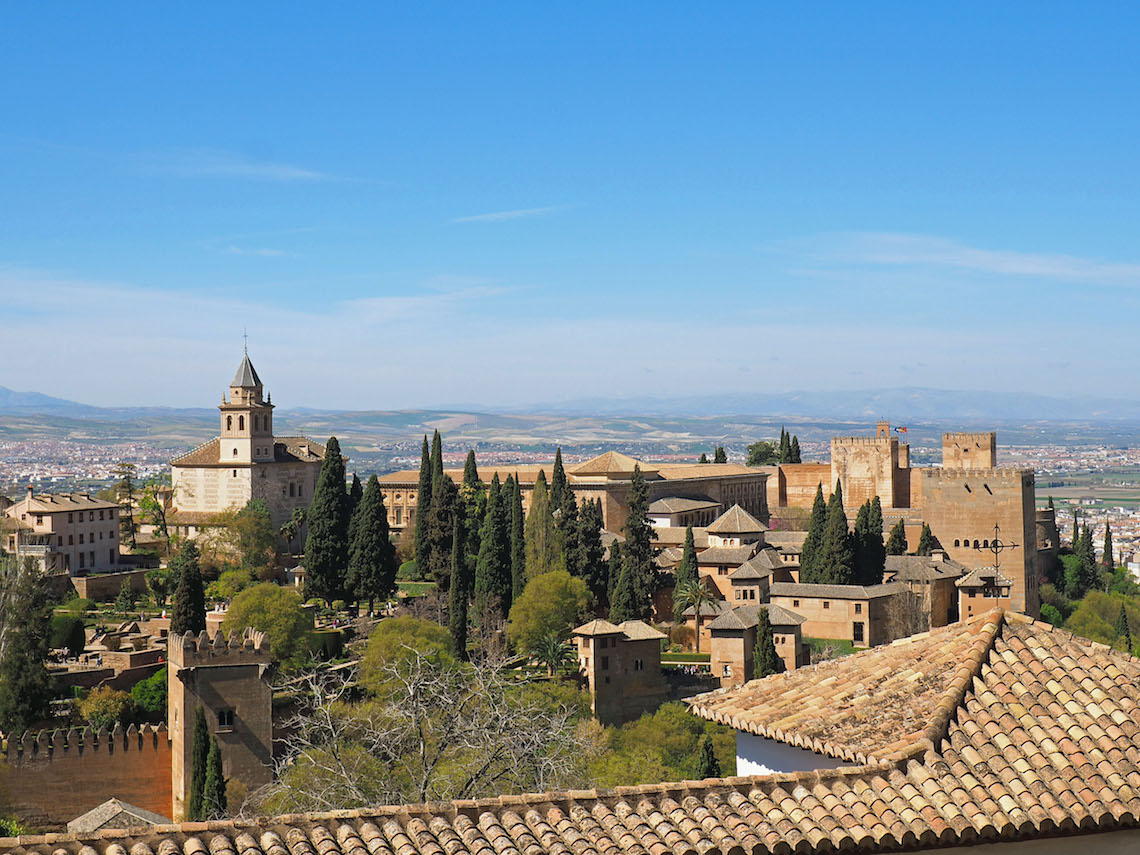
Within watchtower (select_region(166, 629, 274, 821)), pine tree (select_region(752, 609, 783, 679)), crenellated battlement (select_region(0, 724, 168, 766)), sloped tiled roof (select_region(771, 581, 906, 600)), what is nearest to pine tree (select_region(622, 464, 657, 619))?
sloped tiled roof (select_region(771, 581, 906, 600))

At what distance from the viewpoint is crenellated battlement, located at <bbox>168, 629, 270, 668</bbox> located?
95.3 feet

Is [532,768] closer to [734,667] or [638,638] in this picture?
[638,638]

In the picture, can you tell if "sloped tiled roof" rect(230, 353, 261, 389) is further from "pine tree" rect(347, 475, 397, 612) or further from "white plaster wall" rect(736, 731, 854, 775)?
"white plaster wall" rect(736, 731, 854, 775)

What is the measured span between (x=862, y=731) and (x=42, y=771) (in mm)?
23198

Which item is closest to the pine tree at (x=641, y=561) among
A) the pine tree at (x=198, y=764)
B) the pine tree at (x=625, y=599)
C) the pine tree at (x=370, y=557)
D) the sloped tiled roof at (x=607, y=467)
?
the pine tree at (x=625, y=599)

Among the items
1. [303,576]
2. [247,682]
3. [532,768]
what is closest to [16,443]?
[303,576]

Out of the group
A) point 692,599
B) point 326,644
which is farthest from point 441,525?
point 326,644

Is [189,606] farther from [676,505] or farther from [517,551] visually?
[676,505]

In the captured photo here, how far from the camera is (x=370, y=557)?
39094mm

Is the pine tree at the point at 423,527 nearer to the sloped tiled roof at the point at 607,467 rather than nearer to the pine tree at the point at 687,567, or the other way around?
the pine tree at the point at 687,567

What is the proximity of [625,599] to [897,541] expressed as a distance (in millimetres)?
14337

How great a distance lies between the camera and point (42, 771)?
2783 cm

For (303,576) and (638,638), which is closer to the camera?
(638,638)

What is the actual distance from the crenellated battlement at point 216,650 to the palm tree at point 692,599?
14584 millimetres
